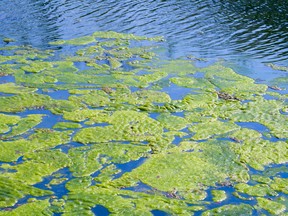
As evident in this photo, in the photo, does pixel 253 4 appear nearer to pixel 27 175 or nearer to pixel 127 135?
pixel 127 135

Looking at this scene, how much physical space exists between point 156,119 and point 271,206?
3407mm

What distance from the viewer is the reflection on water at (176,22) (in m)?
15.0

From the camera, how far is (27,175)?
7.61 meters

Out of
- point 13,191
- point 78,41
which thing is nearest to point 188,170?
point 13,191

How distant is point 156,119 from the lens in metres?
9.74

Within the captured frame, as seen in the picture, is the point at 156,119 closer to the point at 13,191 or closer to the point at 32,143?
the point at 32,143

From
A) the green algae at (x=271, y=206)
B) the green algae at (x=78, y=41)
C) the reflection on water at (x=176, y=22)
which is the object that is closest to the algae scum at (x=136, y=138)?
the green algae at (x=271, y=206)

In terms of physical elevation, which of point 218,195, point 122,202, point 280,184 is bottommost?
point 280,184

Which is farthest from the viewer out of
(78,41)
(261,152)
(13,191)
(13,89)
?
(78,41)

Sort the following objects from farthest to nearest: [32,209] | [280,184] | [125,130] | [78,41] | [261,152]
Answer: [78,41]
[125,130]
[261,152]
[280,184]
[32,209]

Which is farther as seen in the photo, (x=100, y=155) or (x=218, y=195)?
(x=100, y=155)

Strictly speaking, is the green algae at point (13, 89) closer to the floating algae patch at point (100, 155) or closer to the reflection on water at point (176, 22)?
the floating algae patch at point (100, 155)

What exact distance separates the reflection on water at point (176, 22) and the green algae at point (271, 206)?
7461mm

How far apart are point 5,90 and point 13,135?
2405 millimetres
